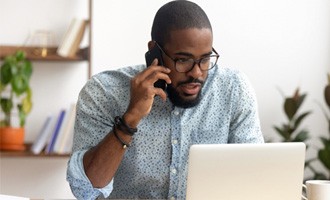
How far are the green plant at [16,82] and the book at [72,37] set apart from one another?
0.19 m

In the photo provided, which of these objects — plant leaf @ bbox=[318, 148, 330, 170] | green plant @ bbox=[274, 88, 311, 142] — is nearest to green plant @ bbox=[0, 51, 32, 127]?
green plant @ bbox=[274, 88, 311, 142]

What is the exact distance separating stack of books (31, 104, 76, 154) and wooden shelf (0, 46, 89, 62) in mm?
257

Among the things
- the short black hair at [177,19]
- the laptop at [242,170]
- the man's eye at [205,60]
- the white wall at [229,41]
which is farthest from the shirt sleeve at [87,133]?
the white wall at [229,41]

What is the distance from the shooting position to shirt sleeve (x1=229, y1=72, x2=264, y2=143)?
2318 mm

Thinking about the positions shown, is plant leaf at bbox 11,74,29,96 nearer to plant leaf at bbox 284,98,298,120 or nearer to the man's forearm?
plant leaf at bbox 284,98,298,120

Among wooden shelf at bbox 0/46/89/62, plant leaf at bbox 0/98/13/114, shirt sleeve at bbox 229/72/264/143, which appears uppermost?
shirt sleeve at bbox 229/72/264/143

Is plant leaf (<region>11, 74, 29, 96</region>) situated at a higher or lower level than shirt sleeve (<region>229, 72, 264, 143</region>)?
lower

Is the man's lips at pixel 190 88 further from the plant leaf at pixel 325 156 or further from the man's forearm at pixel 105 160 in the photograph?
the plant leaf at pixel 325 156

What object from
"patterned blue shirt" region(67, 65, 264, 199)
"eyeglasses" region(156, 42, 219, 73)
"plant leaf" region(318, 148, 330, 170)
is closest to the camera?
"eyeglasses" region(156, 42, 219, 73)

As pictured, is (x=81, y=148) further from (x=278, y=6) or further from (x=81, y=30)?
(x=278, y=6)

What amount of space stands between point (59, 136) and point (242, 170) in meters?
2.35

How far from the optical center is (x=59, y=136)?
155 inches

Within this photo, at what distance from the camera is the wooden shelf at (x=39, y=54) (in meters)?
3.96

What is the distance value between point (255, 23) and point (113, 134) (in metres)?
2.13
